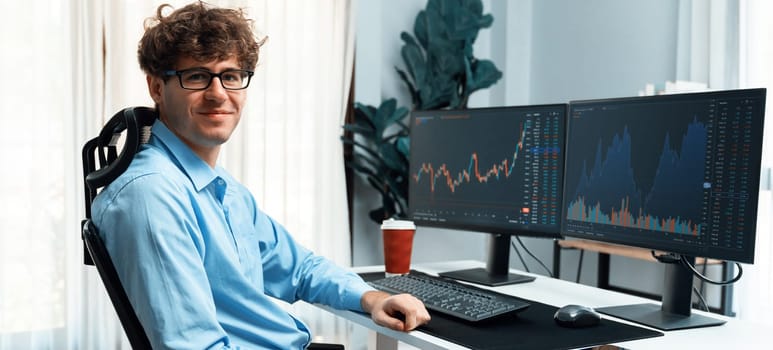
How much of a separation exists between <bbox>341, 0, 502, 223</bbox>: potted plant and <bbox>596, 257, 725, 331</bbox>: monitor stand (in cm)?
194

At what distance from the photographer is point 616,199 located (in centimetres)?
164

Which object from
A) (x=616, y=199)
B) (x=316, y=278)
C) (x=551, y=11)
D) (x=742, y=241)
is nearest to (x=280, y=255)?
(x=316, y=278)

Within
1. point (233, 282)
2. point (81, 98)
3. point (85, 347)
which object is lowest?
point (85, 347)

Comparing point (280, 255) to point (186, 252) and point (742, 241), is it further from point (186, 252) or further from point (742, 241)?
point (742, 241)

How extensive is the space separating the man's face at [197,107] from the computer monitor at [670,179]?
2.87ft

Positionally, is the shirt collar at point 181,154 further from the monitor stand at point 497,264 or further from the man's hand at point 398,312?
the monitor stand at point 497,264

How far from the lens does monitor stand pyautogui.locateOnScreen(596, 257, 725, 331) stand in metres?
1.49

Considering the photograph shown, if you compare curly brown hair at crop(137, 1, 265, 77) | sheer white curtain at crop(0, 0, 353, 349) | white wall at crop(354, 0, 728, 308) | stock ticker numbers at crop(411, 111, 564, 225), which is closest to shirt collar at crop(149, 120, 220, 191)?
curly brown hair at crop(137, 1, 265, 77)

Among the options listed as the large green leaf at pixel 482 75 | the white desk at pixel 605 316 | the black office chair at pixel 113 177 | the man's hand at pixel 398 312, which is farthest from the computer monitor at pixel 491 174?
the large green leaf at pixel 482 75

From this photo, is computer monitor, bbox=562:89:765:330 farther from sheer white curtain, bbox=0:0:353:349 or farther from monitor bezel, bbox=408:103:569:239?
sheer white curtain, bbox=0:0:353:349

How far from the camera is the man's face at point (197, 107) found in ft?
4.27

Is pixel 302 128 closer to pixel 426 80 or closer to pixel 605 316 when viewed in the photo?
pixel 426 80

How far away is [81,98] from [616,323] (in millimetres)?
2202

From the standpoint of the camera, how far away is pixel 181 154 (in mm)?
1302
